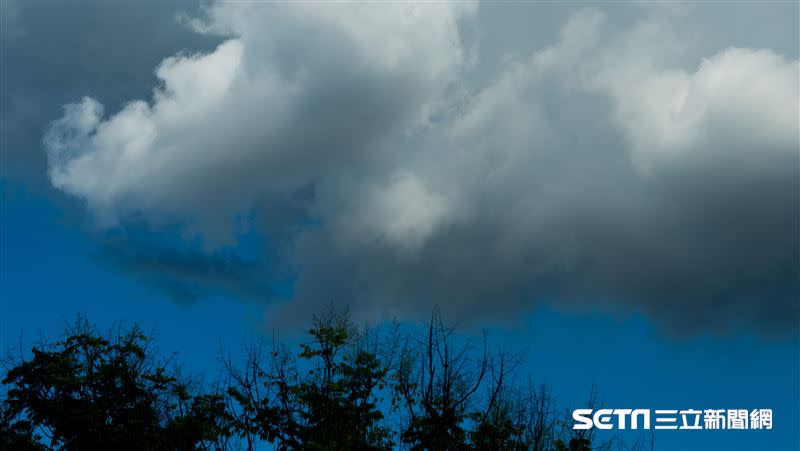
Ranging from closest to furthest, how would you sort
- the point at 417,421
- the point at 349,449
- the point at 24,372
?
the point at 349,449 < the point at 417,421 < the point at 24,372

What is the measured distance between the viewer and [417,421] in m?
23.8

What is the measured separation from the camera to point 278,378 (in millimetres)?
25562

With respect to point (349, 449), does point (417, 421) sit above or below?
above

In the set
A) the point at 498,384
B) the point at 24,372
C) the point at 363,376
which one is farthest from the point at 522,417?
the point at 24,372

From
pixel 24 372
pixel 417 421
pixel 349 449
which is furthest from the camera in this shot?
pixel 24 372

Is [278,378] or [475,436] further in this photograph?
[278,378]

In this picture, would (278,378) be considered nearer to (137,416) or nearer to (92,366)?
(137,416)

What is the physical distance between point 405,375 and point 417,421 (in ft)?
5.15

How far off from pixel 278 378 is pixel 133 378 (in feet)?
16.6

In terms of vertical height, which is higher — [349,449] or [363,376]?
[363,376]

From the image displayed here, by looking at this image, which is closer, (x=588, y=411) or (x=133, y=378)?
(x=588, y=411)

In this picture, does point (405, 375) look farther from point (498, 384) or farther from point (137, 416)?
point (137, 416)

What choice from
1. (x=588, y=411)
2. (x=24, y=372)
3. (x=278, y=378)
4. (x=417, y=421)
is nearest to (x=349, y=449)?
(x=417, y=421)

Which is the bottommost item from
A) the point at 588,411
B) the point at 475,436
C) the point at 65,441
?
the point at 65,441
